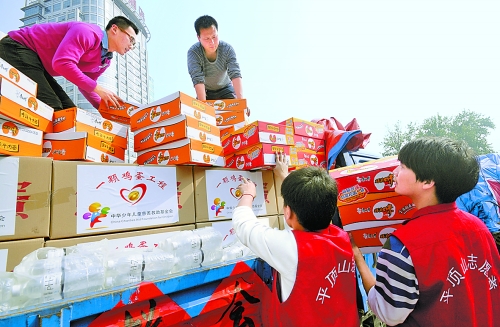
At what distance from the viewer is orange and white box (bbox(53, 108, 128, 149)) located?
2.04 meters

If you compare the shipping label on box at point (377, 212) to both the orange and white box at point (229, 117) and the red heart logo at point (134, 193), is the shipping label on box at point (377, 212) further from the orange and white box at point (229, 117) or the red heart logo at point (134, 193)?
the orange and white box at point (229, 117)

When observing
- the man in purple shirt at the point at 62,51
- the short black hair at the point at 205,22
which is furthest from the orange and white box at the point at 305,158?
the short black hair at the point at 205,22

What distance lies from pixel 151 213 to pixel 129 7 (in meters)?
38.0

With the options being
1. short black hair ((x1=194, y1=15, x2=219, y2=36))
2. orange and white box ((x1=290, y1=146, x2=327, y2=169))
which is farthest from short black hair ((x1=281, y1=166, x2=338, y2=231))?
short black hair ((x1=194, y1=15, x2=219, y2=36))

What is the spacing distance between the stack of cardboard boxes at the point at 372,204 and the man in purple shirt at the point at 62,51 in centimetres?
209

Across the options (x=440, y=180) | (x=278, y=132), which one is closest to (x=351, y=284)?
(x=440, y=180)

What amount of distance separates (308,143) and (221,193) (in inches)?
46.2

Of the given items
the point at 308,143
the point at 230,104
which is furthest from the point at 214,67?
the point at 308,143

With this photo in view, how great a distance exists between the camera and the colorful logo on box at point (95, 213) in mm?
1793

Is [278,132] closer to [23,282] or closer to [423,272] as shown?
[423,272]

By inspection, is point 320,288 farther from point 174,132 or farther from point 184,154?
point 174,132

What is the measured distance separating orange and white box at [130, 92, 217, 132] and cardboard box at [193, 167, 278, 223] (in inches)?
17.7

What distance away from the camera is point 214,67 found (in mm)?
3770

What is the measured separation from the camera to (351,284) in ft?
4.55
